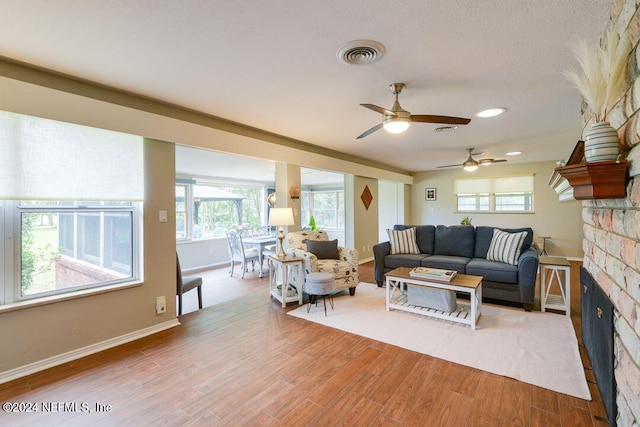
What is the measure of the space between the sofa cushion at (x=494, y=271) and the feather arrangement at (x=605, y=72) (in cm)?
245

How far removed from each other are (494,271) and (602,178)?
2812mm

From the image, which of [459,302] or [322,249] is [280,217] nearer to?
[322,249]

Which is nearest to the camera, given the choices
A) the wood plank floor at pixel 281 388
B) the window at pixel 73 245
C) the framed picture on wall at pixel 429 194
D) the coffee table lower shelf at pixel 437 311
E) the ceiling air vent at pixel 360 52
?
the wood plank floor at pixel 281 388

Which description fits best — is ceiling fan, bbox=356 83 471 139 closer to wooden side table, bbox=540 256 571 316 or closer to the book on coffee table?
the book on coffee table

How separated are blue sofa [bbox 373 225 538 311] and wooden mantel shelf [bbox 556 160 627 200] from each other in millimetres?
2586

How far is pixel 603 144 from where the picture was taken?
1.31 metres

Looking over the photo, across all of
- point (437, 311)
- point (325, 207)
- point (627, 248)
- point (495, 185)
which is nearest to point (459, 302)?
point (437, 311)

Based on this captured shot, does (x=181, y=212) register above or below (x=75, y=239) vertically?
above

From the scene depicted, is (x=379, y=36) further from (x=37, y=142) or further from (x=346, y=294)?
(x=346, y=294)

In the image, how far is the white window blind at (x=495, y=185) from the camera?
7.15m

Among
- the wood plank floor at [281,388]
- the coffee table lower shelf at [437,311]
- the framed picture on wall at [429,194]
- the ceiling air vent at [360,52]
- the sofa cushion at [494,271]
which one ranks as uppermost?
the ceiling air vent at [360,52]

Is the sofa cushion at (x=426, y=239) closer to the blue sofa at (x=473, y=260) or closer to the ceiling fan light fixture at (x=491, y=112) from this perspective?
the blue sofa at (x=473, y=260)

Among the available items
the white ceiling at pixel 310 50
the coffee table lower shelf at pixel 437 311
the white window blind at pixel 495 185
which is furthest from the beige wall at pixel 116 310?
the white window blind at pixel 495 185

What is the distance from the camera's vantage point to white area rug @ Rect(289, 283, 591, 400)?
2.24 metres
